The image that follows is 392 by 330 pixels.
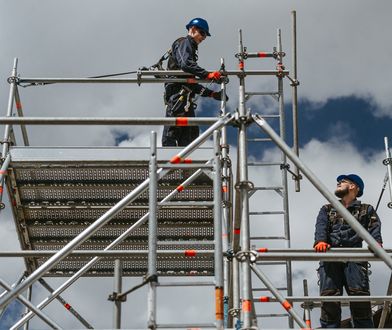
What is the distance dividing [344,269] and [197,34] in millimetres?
4136

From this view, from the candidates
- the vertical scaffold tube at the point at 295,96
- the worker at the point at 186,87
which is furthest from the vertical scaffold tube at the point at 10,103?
the vertical scaffold tube at the point at 295,96

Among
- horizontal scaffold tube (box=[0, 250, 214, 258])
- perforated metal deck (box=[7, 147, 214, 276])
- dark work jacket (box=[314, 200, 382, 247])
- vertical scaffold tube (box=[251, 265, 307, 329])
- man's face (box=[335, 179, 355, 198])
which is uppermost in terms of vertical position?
perforated metal deck (box=[7, 147, 214, 276])

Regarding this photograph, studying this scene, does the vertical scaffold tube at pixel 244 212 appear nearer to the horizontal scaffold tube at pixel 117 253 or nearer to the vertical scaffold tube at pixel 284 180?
the horizontal scaffold tube at pixel 117 253

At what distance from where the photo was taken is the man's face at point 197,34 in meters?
10.9

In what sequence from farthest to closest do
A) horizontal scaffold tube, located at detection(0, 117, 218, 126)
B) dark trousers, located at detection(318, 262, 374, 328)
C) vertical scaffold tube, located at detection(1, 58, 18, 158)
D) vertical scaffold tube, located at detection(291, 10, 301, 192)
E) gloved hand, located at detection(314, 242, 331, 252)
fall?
vertical scaffold tube, located at detection(291, 10, 301, 192)
vertical scaffold tube, located at detection(1, 58, 18, 158)
dark trousers, located at detection(318, 262, 374, 328)
gloved hand, located at detection(314, 242, 331, 252)
horizontal scaffold tube, located at detection(0, 117, 218, 126)

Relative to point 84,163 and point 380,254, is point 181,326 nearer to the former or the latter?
point 380,254

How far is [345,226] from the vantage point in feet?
28.0

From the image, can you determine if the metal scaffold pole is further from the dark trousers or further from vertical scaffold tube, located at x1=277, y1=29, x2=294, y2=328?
vertical scaffold tube, located at x1=277, y1=29, x2=294, y2=328

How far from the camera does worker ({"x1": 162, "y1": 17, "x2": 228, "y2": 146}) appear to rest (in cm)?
1033

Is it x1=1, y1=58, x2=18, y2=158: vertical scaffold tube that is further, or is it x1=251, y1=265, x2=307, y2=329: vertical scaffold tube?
x1=1, y1=58, x2=18, y2=158: vertical scaffold tube

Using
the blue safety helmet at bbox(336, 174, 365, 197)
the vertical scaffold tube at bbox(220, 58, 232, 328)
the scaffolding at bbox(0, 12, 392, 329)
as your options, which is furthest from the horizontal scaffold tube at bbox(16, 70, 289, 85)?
the blue safety helmet at bbox(336, 174, 365, 197)

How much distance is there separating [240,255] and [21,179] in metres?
4.08

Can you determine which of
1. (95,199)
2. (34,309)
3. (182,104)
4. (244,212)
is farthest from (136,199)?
(244,212)

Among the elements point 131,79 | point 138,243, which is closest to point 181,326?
point 138,243
